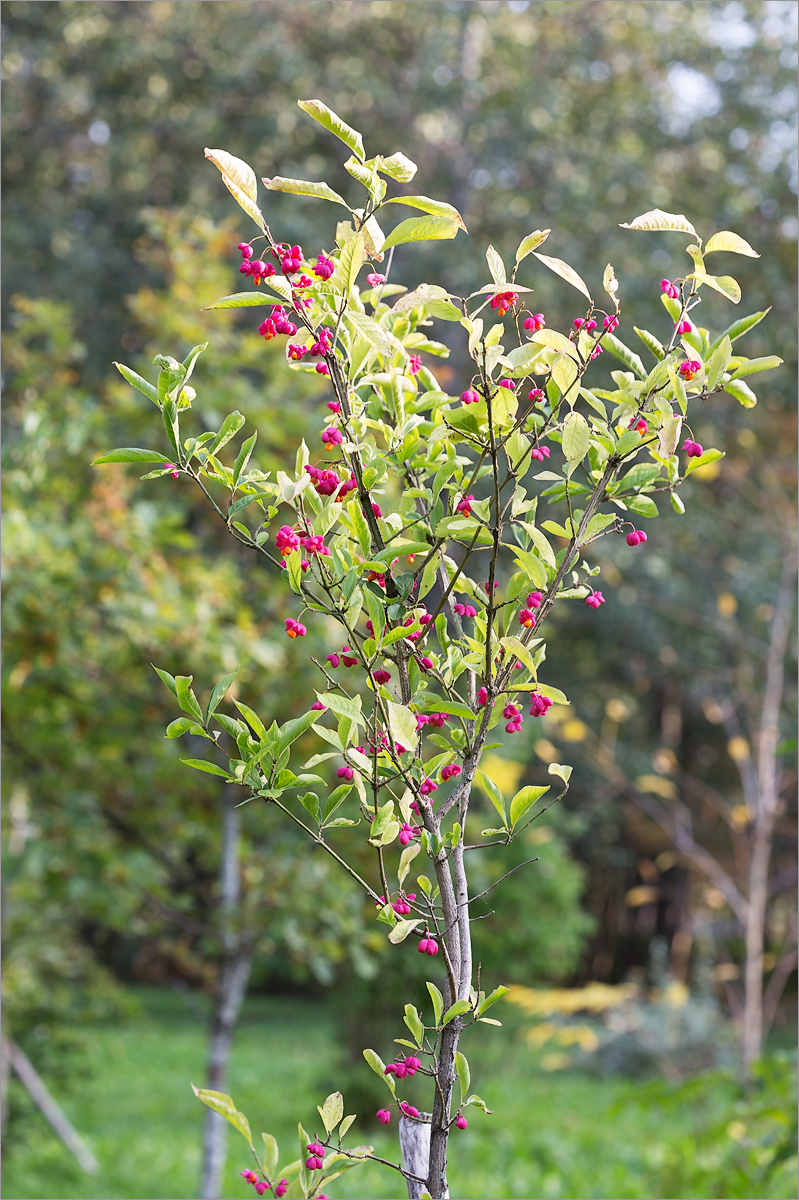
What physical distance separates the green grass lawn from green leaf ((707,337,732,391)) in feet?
4.14

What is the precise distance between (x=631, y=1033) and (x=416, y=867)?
3.49 m

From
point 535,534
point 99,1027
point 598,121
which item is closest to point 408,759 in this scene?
point 535,534

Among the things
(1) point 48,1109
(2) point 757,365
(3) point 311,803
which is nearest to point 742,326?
(2) point 757,365

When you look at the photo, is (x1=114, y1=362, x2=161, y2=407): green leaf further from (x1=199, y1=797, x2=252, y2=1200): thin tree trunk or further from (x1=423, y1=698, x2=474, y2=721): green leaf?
(x1=199, y1=797, x2=252, y2=1200): thin tree trunk

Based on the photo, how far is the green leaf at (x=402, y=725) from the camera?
2.45 feet

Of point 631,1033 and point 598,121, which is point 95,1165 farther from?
point 598,121

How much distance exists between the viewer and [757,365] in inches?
30.3

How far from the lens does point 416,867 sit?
10.1 feet

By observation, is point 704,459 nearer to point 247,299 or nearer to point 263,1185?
point 247,299

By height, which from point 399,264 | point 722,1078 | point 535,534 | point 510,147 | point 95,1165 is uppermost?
point 510,147

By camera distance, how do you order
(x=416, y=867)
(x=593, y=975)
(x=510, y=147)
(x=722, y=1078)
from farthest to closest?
(x=593, y=975) → (x=510, y=147) → (x=416, y=867) → (x=722, y=1078)

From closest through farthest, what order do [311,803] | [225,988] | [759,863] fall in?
[311,803]
[225,988]
[759,863]

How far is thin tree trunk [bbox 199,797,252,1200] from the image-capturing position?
2.55 meters

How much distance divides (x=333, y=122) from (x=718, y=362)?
34 cm
